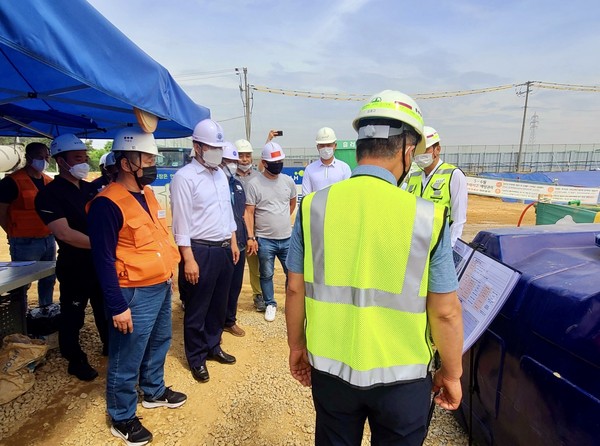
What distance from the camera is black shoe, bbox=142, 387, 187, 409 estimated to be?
2.74m

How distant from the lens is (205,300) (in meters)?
3.04

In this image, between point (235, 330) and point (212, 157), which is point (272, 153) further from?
point (235, 330)

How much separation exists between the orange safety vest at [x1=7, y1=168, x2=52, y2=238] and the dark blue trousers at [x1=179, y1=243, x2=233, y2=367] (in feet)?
6.98

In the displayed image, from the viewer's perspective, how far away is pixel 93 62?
1698 millimetres

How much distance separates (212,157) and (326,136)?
2153 millimetres

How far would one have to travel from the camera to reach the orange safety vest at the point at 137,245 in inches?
84.4

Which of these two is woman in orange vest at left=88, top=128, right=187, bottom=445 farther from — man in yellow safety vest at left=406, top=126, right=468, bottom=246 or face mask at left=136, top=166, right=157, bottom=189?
man in yellow safety vest at left=406, top=126, right=468, bottom=246

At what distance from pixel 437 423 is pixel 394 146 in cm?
213

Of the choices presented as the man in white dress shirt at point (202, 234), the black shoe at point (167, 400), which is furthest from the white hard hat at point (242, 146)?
the black shoe at point (167, 400)

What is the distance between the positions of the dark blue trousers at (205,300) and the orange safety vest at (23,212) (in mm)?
2126

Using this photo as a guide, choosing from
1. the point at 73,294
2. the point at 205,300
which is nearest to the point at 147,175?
the point at 205,300

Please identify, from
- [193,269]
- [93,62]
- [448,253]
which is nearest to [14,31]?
[93,62]

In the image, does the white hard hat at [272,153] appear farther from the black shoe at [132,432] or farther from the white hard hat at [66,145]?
the black shoe at [132,432]

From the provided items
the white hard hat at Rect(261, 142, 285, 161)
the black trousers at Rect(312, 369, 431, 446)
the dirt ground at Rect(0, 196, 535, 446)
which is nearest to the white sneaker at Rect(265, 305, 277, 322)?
the dirt ground at Rect(0, 196, 535, 446)
